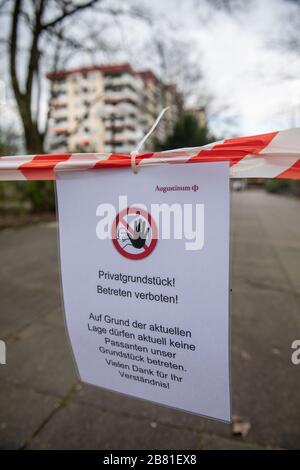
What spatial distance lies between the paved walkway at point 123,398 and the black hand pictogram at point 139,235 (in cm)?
155

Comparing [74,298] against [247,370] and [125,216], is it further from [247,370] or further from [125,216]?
[247,370]

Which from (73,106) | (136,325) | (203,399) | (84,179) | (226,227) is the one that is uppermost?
(73,106)

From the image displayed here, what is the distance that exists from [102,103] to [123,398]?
62.1 feet

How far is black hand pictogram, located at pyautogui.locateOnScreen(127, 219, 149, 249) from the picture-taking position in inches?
50.8

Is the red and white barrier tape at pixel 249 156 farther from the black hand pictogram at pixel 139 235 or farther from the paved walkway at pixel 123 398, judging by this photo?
the paved walkway at pixel 123 398

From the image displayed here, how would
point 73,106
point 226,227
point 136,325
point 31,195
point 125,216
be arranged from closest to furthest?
point 226,227 → point 125,216 → point 136,325 → point 31,195 → point 73,106

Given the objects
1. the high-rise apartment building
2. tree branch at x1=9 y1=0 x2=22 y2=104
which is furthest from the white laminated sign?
tree branch at x1=9 y1=0 x2=22 y2=104

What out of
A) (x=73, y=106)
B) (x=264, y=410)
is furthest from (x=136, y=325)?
(x=73, y=106)

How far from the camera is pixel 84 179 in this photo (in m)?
1.39

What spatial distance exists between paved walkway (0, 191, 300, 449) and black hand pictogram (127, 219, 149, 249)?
5.08 ft

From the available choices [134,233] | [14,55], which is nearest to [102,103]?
[14,55]

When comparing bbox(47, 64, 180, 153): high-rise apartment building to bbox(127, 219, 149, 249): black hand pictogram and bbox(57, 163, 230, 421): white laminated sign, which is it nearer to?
bbox(57, 163, 230, 421): white laminated sign

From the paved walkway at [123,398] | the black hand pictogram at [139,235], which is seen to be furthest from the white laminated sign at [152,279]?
the paved walkway at [123,398]

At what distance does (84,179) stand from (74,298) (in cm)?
51
